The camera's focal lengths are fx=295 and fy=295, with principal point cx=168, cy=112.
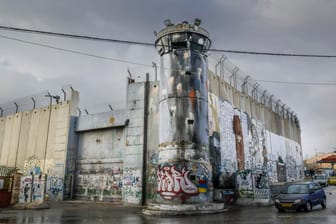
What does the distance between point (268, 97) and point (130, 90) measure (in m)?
22.5

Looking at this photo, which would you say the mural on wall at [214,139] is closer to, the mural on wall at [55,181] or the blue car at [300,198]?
the blue car at [300,198]

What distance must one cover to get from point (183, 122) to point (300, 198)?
7343mm

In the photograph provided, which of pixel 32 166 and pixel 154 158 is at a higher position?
pixel 154 158

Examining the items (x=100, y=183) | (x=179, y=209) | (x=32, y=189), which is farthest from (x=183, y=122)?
(x=100, y=183)

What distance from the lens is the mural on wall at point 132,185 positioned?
2142 centimetres

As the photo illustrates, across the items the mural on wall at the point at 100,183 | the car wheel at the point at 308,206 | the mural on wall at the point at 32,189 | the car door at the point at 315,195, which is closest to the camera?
the car wheel at the point at 308,206

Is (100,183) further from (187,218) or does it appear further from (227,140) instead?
(187,218)

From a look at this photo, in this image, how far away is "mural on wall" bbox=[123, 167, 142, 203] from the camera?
21416 mm

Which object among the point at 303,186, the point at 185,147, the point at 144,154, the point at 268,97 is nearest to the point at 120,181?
the point at 144,154

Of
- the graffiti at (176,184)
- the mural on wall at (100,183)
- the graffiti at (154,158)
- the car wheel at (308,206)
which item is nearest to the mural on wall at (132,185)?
the graffiti at (154,158)

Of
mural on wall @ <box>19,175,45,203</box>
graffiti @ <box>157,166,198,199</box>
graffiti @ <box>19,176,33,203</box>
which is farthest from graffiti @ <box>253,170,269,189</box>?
graffiti @ <box>19,176,33,203</box>

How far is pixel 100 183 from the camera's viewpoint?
80.8 feet

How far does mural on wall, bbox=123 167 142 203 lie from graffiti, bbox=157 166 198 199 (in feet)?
15.4

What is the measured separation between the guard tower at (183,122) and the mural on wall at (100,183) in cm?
703
